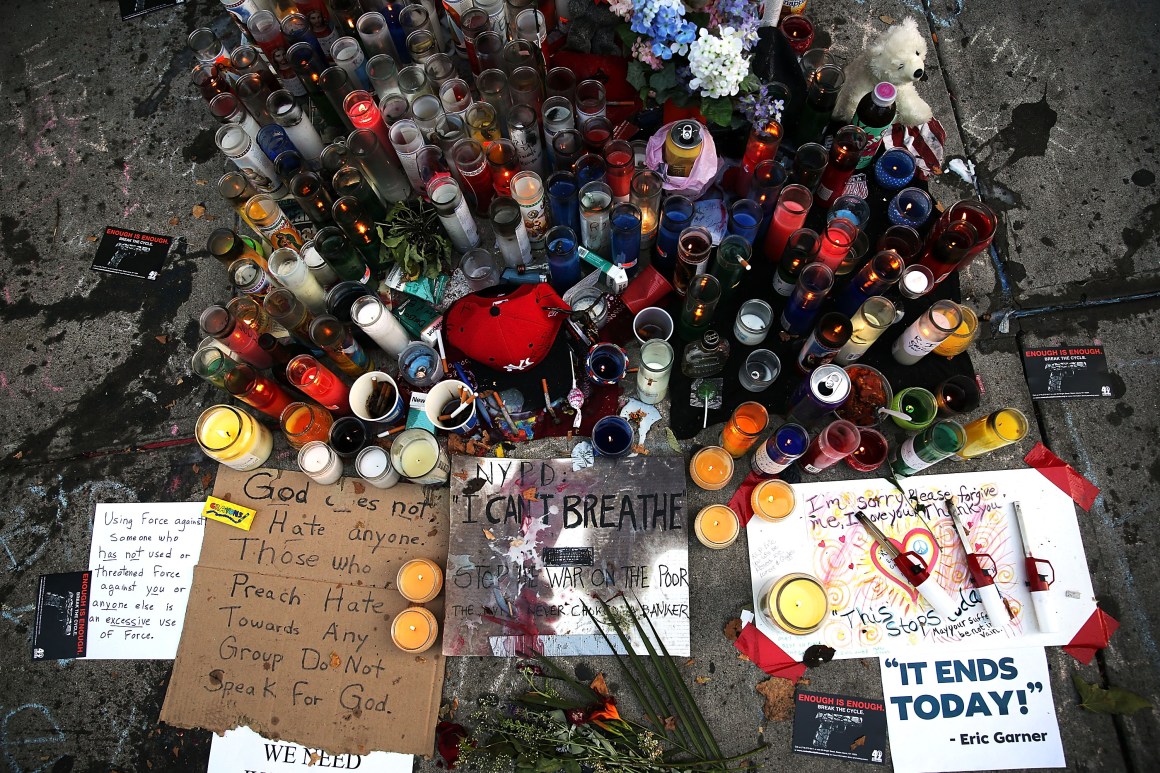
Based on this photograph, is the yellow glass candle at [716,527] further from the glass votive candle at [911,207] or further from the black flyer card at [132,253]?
the black flyer card at [132,253]

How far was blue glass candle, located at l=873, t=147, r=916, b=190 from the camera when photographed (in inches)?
89.8

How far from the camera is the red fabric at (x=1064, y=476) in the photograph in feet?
6.53

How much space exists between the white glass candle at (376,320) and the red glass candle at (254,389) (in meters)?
0.36

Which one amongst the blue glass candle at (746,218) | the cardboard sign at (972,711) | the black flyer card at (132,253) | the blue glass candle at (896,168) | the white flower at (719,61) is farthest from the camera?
the black flyer card at (132,253)

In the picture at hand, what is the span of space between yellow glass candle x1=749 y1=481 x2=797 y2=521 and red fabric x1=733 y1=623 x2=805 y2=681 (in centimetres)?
35

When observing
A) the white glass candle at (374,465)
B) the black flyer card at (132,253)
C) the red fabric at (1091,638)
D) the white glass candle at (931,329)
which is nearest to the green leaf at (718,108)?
the white glass candle at (931,329)

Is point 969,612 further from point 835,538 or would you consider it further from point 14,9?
point 14,9

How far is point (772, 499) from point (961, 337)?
843 mm

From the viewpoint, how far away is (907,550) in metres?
1.96

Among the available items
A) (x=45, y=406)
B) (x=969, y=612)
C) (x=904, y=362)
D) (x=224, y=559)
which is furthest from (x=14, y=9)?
(x=969, y=612)

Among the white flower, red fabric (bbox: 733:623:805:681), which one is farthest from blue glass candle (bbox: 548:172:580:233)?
red fabric (bbox: 733:623:805:681)

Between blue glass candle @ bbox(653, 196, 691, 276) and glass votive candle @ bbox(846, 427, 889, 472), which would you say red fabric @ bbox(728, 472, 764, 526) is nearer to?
glass votive candle @ bbox(846, 427, 889, 472)

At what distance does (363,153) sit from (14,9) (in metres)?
2.32

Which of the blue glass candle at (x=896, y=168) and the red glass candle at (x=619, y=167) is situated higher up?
the blue glass candle at (x=896, y=168)
